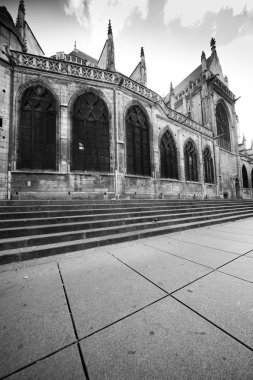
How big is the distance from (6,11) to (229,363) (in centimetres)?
1914

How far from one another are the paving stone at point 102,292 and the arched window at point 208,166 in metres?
19.9

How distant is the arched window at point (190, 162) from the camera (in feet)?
57.3

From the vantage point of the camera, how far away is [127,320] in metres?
1.53

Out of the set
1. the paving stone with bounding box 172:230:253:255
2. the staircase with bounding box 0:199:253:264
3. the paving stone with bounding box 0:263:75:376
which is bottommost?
the paving stone with bounding box 172:230:253:255

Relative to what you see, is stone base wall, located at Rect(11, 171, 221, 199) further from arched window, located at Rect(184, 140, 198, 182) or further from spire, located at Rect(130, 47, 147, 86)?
spire, located at Rect(130, 47, 147, 86)

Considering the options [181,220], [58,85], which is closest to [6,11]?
[58,85]

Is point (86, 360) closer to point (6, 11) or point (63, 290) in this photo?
point (63, 290)

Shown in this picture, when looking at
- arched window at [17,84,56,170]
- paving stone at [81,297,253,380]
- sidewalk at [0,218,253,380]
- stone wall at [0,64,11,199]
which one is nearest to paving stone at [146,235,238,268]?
sidewalk at [0,218,253,380]

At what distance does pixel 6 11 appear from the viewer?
11008 mm

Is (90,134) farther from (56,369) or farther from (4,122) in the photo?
(56,369)

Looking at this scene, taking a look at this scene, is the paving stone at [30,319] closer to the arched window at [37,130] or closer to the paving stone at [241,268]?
the paving stone at [241,268]

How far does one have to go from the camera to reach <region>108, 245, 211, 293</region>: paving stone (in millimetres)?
2271

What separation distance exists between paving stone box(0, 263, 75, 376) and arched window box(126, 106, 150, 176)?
34.2ft

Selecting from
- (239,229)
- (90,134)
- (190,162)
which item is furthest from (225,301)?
(190,162)
